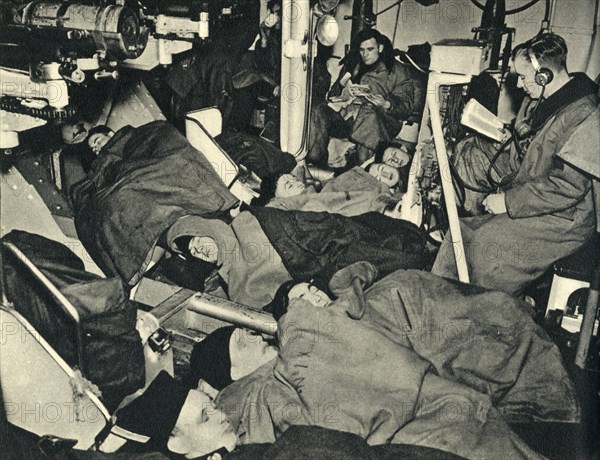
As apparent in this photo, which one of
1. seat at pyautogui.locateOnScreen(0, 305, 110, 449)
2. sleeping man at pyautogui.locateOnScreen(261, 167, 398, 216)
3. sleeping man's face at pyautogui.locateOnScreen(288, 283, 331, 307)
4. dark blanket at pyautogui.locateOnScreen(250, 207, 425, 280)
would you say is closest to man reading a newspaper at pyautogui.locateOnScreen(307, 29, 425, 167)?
sleeping man at pyautogui.locateOnScreen(261, 167, 398, 216)

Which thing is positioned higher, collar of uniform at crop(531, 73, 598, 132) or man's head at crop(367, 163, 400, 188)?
collar of uniform at crop(531, 73, 598, 132)

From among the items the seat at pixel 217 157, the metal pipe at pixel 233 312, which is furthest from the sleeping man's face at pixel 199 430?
the seat at pixel 217 157

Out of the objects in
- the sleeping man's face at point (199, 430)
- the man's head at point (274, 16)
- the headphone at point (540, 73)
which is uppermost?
the man's head at point (274, 16)

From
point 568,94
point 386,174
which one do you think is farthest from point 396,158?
point 568,94

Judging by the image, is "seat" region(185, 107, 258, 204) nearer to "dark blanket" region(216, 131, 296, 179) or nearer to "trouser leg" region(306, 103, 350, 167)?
"dark blanket" region(216, 131, 296, 179)

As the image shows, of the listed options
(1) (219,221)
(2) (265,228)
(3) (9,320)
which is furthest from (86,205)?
(3) (9,320)

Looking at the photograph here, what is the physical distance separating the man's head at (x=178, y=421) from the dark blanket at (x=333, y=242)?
1.00 meters

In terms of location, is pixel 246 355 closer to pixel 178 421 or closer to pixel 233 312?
pixel 233 312

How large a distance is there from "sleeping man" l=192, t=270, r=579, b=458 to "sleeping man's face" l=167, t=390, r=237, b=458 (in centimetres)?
8

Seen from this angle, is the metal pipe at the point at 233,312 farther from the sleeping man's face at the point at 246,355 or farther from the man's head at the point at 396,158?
the man's head at the point at 396,158

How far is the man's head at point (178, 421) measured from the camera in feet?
6.41

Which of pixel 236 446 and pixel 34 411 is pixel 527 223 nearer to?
pixel 236 446

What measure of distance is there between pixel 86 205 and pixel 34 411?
159 cm

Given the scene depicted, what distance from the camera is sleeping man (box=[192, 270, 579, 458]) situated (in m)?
1.87
